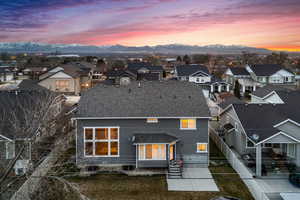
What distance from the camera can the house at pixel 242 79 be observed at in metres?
61.3

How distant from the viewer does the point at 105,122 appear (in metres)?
21.0

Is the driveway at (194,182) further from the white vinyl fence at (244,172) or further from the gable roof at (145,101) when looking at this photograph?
the gable roof at (145,101)

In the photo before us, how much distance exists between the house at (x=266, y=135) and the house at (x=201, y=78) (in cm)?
3480

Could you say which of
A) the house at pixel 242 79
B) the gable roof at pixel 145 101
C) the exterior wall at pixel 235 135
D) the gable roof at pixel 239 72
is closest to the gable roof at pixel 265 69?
the gable roof at pixel 239 72

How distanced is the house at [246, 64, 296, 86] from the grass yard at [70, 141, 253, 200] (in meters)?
50.4

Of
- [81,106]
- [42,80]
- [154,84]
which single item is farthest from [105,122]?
[42,80]

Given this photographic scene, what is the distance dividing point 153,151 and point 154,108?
3331 millimetres

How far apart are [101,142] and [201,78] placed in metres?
48.4

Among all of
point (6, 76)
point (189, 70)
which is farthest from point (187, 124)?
Result: point (6, 76)

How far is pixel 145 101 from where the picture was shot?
73.3 feet

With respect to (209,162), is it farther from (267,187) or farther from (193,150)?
(267,187)

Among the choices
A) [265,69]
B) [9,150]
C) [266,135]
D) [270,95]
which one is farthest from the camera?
[265,69]

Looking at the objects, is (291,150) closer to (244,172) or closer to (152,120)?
(244,172)

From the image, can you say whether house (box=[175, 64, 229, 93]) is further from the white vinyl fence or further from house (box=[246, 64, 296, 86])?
the white vinyl fence
